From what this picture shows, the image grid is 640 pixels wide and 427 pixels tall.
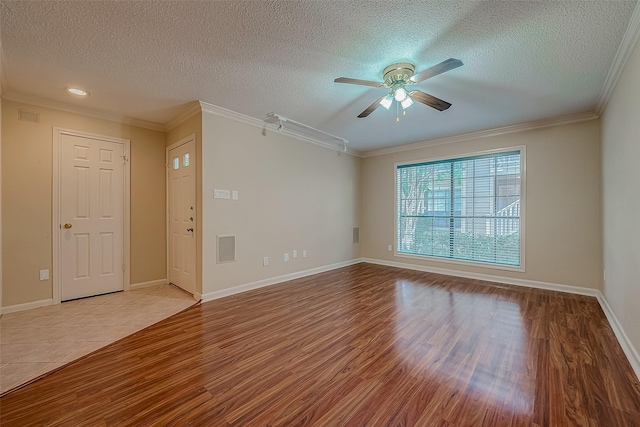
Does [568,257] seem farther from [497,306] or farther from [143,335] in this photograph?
[143,335]

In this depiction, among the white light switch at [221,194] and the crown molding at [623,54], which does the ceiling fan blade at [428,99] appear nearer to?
the crown molding at [623,54]

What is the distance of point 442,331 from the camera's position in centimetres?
258

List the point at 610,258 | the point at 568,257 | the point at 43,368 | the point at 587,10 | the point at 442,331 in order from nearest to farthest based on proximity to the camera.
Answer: the point at 587,10
the point at 43,368
the point at 442,331
the point at 610,258
the point at 568,257

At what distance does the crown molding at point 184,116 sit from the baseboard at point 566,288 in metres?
4.45

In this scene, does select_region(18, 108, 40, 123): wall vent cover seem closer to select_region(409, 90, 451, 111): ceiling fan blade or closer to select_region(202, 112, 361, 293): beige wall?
select_region(202, 112, 361, 293): beige wall

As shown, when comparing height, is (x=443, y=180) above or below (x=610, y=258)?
above

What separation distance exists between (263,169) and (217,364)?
279cm

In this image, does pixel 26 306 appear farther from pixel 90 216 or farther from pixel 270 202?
pixel 270 202

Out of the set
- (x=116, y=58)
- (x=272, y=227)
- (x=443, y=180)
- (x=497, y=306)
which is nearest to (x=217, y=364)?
(x=272, y=227)

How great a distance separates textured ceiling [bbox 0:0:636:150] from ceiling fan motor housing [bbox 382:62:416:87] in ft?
0.21

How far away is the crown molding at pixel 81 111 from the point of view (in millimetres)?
3076

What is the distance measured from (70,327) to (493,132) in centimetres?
616

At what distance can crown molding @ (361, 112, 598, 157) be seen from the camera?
3721 millimetres

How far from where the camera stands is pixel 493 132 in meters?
4.39
